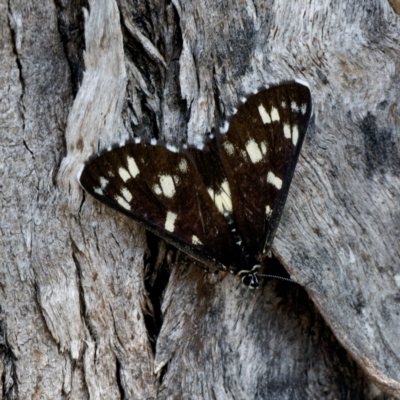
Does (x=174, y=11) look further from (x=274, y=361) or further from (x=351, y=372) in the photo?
(x=351, y=372)

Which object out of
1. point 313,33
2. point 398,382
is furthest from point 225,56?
point 398,382

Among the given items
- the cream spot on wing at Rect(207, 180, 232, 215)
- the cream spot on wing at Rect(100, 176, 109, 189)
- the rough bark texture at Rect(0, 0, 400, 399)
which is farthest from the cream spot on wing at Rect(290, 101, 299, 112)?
the cream spot on wing at Rect(100, 176, 109, 189)

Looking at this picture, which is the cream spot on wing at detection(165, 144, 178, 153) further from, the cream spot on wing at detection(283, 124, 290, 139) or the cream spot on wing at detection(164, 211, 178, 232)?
the cream spot on wing at detection(283, 124, 290, 139)

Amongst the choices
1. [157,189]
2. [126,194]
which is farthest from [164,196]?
[126,194]

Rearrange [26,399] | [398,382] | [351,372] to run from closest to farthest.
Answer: [26,399]
[398,382]
[351,372]

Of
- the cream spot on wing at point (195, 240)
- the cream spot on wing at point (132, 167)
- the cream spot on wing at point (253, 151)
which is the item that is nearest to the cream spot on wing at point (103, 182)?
the cream spot on wing at point (132, 167)

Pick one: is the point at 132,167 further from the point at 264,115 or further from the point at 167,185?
the point at 264,115
